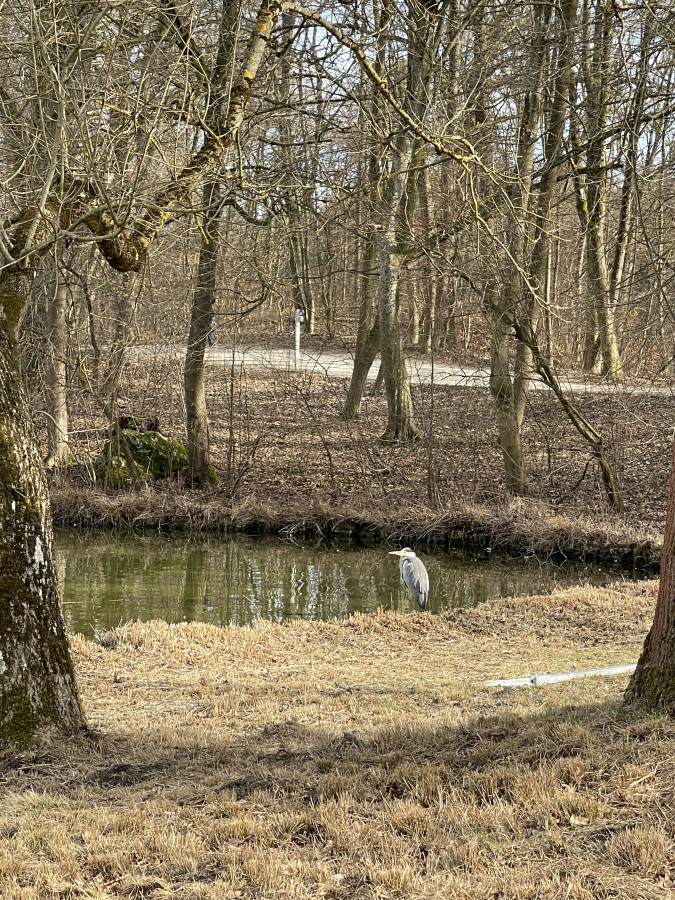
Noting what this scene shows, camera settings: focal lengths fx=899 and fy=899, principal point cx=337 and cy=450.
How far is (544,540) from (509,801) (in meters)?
11.1

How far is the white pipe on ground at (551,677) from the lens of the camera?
7.50 m

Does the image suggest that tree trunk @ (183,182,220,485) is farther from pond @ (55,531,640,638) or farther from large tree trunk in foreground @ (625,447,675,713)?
large tree trunk in foreground @ (625,447,675,713)

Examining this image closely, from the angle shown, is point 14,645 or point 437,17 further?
point 437,17

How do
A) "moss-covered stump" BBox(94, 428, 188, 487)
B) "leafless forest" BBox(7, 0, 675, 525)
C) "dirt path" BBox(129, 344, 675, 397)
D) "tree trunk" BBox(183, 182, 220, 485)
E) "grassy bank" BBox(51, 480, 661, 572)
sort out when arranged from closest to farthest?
"leafless forest" BBox(7, 0, 675, 525) < "grassy bank" BBox(51, 480, 661, 572) < "tree trunk" BBox(183, 182, 220, 485) < "dirt path" BBox(129, 344, 675, 397) < "moss-covered stump" BBox(94, 428, 188, 487)

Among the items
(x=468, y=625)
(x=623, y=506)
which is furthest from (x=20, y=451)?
(x=623, y=506)

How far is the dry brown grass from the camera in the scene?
3.45m

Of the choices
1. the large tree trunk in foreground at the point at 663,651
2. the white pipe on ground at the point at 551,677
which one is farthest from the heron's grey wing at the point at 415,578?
the large tree trunk in foreground at the point at 663,651

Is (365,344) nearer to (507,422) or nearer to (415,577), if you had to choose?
(507,422)

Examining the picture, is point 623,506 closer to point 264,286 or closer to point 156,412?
point 264,286

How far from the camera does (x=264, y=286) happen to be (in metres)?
11.6

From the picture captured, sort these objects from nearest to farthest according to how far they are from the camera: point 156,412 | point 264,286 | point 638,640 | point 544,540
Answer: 1. point 638,640
2. point 264,286
3. point 544,540
4. point 156,412

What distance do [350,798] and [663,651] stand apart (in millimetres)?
1968

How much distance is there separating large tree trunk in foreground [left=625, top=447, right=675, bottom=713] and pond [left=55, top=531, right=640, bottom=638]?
6874mm

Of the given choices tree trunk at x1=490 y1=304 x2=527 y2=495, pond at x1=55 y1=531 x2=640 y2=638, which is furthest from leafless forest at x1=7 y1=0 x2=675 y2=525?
pond at x1=55 y1=531 x2=640 y2=638
